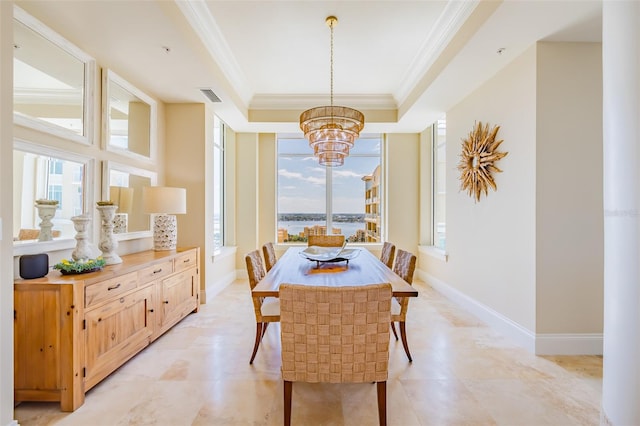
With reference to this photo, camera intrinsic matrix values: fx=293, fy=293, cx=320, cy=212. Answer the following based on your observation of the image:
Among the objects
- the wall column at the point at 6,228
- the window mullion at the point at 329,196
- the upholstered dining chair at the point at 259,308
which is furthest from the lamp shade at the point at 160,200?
the window mullion at the point at 329,196

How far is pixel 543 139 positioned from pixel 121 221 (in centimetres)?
425

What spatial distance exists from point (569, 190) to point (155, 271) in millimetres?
3891

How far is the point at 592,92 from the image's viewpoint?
260 cm

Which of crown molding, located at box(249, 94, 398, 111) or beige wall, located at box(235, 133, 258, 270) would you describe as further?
beige wall, located at box(235, 133, 258, 270)

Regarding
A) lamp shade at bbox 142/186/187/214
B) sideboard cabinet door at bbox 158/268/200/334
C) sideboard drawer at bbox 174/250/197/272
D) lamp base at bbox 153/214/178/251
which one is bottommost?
sideboard cabinet door at bbox 158/268/200/334

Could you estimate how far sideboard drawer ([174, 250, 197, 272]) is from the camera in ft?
10.7

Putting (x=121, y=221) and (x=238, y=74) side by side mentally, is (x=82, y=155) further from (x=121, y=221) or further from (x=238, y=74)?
(x=238, y=74)

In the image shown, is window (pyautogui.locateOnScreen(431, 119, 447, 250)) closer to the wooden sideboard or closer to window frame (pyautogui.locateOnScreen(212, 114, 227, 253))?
window frame (pyautogui.locateOnScreen(212, 114, 227, 253))

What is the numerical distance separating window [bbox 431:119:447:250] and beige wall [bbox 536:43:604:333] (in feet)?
8.35

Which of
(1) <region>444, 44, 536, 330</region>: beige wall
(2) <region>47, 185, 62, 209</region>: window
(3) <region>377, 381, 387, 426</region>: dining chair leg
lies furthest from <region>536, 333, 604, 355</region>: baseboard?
(2) <region>47, 185, 62, 209</region>: window

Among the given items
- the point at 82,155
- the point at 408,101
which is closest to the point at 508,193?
the point at 408,101

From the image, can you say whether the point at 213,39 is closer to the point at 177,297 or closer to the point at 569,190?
the point at 177,297

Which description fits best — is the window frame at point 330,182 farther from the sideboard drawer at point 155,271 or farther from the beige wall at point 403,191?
the sideboard drawer at point 155,271

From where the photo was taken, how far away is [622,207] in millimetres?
1336
